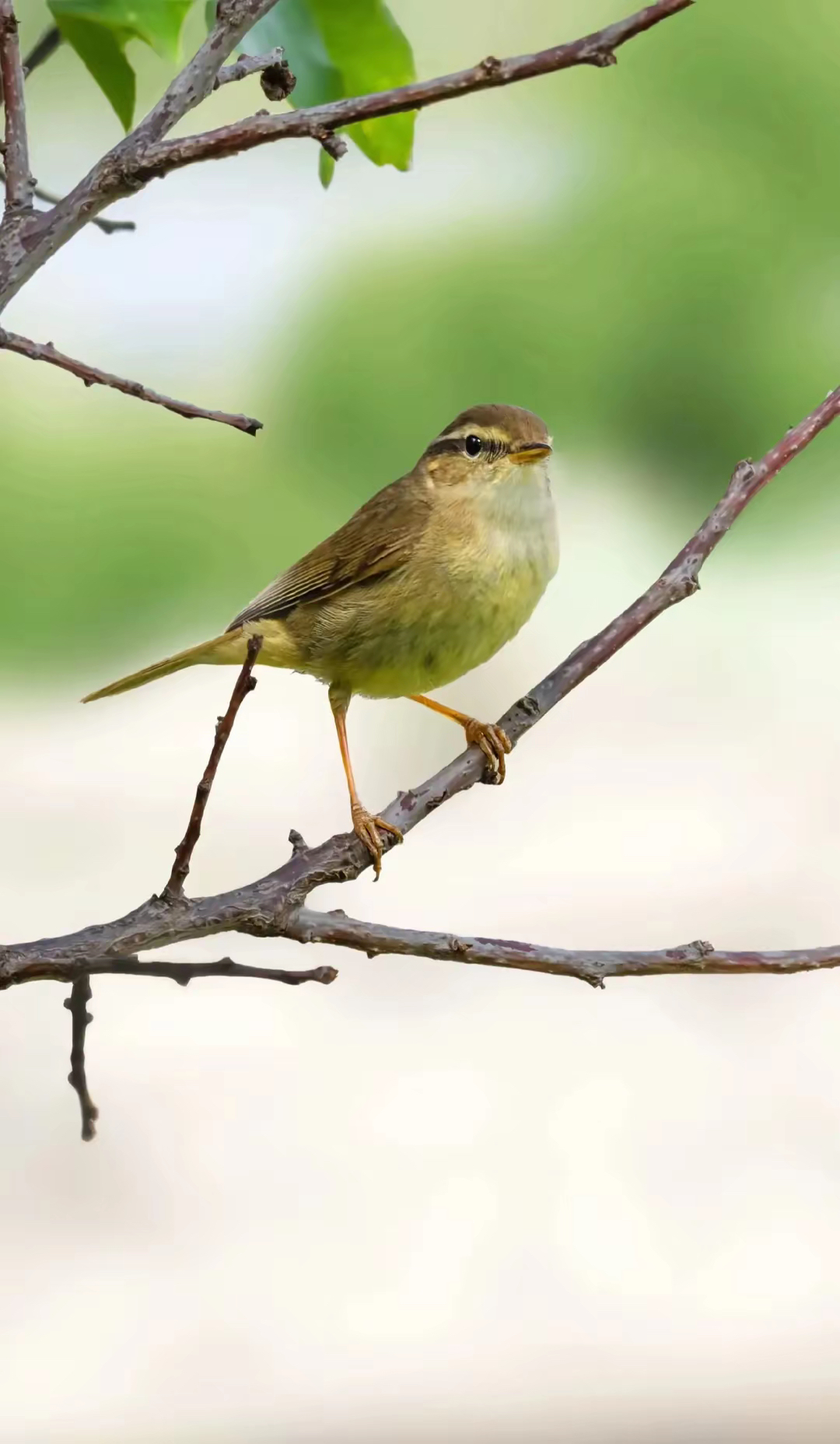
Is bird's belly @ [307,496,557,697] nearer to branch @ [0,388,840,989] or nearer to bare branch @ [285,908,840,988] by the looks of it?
branch @ [0,388,840,989]

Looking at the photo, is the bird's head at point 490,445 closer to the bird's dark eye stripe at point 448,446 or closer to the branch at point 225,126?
the bird's dark eye stripe at point 448,446

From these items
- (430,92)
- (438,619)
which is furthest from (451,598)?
(430,92)

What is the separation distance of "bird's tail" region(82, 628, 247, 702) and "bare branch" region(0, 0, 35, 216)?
24.7 inches

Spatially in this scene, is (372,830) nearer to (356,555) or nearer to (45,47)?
(356,555)

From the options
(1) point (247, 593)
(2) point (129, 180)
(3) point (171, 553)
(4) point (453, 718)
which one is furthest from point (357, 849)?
(3) point (171, 553)

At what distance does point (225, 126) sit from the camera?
702 mm

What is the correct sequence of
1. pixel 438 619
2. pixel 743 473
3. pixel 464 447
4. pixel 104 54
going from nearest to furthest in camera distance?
pixel 104 54 → pixel 743 473 → pixel 438 619 → pixel 464 447

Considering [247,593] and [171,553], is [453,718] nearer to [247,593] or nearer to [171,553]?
[247,593]

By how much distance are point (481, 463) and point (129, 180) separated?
30.5 inches

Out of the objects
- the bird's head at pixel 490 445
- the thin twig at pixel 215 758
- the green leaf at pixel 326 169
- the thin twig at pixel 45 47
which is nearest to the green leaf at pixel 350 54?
the green leaf at pixel 326 169

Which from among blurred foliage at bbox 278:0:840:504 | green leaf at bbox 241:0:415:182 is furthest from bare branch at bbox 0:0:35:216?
blurred foliage at bbox 278:0:840:504

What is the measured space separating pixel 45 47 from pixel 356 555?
24.4 inches

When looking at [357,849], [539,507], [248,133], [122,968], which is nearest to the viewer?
[248,133]

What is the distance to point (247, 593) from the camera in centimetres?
480
